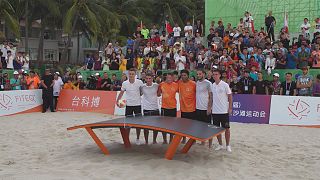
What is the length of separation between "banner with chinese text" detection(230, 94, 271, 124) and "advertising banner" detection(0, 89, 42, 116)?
7.65 m

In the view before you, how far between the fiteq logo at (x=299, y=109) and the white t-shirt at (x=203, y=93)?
481 centimetres

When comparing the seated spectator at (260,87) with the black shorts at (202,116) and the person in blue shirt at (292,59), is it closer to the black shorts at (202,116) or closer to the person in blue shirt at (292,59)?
the person in blue shirt at (292,59)

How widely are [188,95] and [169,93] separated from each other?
419 millimetres

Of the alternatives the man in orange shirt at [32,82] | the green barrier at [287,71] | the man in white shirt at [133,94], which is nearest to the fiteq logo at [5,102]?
the man in orange shirt at [32,82]

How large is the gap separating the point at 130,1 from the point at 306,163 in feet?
97.5

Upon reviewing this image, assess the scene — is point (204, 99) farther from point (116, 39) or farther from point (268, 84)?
point (116, 39)

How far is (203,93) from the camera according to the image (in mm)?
8070

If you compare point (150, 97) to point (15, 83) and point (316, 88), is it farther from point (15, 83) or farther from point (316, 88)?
point (15, 83)

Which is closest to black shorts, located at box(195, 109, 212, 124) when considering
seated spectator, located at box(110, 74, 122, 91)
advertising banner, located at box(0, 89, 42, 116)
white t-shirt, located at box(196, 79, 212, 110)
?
white t-shirt, located at box(196, 79, 212, 110)

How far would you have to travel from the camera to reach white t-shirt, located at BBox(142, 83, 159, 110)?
8.45 metres

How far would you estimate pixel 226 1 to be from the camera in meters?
21.7

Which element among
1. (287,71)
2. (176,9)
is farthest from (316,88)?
(176,9)

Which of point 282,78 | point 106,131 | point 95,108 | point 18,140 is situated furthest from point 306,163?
point 95,108

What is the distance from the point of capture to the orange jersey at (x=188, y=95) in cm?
817
